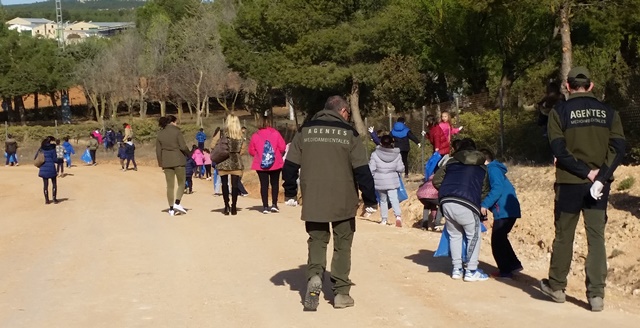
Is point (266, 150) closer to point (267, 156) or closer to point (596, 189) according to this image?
point (267, 156)

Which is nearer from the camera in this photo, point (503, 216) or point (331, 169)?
point (331, 169)

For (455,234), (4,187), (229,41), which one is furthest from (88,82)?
(455,234)

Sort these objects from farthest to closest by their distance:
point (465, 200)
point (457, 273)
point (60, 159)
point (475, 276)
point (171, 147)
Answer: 1. point (60, 159)
2. point (171, 147)
3. point (457, 273)
4. point (475, 276)
5. point (465, 200)

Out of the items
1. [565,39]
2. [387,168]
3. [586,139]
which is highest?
[565,39]

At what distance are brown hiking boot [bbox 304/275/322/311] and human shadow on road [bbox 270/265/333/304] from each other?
1.70 feet

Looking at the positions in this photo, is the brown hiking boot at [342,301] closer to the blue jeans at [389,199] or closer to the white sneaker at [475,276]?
the white sneaker at [475,276]

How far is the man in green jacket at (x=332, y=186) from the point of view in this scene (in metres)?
8.35

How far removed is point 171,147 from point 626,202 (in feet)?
27.4

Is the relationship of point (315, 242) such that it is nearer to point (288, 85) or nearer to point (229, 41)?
point (288, 85)

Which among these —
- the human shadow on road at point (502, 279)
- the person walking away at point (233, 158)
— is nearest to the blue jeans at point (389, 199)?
the person walking away at point (233, 158)

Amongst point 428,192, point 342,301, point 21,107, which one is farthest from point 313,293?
point 21,107

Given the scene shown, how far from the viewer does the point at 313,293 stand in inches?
328

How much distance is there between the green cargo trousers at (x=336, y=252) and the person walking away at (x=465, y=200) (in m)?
1.60

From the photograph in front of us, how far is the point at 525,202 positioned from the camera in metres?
17.0
